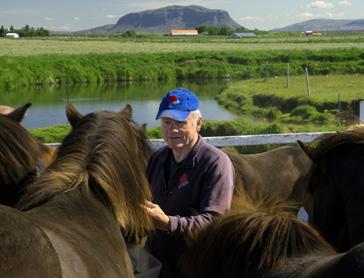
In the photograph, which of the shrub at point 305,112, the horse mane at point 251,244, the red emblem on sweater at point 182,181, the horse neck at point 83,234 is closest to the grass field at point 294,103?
the shrub at point 305,112

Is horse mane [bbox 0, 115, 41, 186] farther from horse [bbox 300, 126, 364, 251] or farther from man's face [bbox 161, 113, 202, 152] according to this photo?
horse [bbox 300, 126, 364, 251]

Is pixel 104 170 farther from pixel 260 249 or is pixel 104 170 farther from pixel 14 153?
pixel 260 249

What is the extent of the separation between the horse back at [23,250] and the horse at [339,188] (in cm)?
134

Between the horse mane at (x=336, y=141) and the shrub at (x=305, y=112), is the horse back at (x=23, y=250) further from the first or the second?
the shrub at (x=305, y=112)

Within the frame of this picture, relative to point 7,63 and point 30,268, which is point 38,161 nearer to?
point 30,268

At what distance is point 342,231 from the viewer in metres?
2.49

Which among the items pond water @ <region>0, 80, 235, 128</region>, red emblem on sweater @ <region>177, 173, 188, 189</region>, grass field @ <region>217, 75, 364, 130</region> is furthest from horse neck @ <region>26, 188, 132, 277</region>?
grass field @ <region>217, 75, 364, 130</region>

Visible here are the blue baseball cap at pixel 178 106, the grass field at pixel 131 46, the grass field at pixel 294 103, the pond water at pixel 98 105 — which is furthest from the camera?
the grass field at pixel 131 46

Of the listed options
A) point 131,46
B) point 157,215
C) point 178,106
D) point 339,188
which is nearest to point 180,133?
point 178,106

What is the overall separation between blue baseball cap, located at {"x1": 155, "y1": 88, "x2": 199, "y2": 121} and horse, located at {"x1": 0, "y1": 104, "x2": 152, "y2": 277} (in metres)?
0.25

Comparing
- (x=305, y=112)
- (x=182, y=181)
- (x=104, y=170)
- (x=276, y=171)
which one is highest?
(x=104, y=170)

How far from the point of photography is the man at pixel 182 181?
2.73m

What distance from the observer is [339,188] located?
8.22 ft

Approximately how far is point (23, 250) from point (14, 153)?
4.38ft
